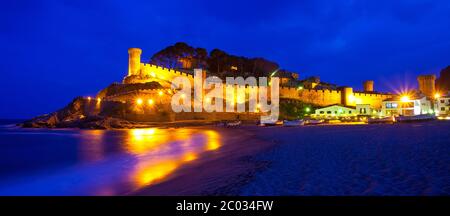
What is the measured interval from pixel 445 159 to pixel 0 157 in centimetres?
1616

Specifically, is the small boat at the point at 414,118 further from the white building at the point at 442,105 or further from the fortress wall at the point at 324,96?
the fortress wall at the point at 324,96

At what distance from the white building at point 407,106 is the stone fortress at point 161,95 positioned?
495 centimetres

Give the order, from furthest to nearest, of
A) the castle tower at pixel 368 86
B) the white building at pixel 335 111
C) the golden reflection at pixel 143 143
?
the castle tower at pixel 368 86 → the white building at pixel 335 111 → the golden reflection at pixel 143 143

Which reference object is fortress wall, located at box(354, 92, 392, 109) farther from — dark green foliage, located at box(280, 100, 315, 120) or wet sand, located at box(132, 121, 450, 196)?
wet sand, located at box(132, 121, 450, 196)

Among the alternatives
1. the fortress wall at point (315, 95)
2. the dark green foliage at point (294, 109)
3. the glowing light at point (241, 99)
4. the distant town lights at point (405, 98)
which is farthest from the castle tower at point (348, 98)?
the glowing light at point (241, 99)

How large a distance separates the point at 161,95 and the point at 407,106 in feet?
110

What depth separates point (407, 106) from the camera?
136ft

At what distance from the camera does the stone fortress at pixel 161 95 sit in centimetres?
3734

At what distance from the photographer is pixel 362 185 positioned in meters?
4.66

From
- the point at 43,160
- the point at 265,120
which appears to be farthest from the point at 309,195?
the point at 265,120

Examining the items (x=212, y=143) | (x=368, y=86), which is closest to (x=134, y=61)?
(x=212, y=143)

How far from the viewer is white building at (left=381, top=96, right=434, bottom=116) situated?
4094 cm
